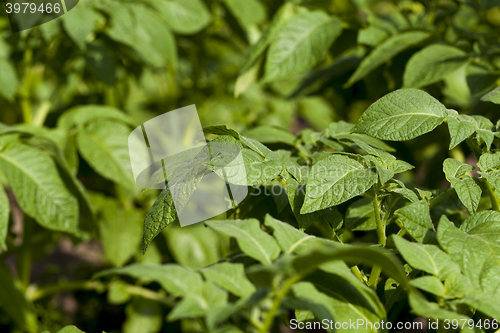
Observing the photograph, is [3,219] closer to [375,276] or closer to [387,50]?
[375,276]

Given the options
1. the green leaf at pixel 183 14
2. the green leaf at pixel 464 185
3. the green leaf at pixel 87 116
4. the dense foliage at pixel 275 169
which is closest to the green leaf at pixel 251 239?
the dense foliage at pixel 275 169

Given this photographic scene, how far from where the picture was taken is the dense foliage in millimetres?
430

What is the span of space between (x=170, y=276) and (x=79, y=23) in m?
0.79

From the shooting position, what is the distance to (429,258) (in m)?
0.44

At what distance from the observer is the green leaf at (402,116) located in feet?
1.74

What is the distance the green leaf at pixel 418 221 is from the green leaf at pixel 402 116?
9 centimetres

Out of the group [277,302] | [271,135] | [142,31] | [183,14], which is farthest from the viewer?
[183,14]

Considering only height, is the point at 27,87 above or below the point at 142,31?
below

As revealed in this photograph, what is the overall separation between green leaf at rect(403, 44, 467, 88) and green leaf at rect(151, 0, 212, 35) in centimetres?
65

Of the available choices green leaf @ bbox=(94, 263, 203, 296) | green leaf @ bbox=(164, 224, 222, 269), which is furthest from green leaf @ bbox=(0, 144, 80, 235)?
green leaf @ bbox=(94, 263, 203, 296)

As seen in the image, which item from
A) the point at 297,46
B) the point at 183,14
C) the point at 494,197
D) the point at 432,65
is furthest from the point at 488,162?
the point at 183,14

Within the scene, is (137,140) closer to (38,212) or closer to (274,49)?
(38,212)

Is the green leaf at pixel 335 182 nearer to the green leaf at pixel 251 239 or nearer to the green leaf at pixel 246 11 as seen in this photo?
the green leaf at pixel 251 239

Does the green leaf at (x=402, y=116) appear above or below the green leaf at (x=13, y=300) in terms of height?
above
